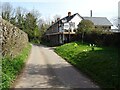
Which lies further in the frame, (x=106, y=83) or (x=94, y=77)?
(x=94, y=77)

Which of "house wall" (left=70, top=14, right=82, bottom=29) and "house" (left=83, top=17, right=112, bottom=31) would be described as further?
"house" (left=83, top=17, right=112, bottom=31)

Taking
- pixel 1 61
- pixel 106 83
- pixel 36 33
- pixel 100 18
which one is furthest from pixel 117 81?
pixel 36 33

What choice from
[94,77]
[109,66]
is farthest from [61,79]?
[109,66]

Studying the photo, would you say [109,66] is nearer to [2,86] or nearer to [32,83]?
[32,83]

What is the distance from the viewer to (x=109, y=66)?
54.7 feet

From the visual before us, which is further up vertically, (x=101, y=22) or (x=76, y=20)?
(x=76, y=20)

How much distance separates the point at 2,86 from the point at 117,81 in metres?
5.28

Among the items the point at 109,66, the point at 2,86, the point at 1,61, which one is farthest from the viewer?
the point at 109,66

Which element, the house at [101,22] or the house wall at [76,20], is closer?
the house wall at [76,20]

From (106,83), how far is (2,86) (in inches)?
189

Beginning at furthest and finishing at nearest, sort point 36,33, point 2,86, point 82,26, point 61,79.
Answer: point 36,33 → point 82,26 → point 61,79 → point 2,86

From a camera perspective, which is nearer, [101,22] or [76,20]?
[76,20]

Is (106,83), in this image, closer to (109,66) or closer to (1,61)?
(109,66)

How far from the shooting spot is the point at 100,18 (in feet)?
236
